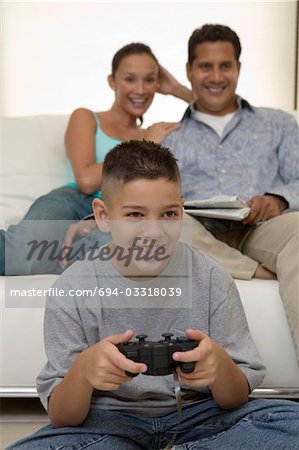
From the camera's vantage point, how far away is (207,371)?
90 cm

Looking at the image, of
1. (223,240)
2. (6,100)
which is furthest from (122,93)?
(6,100)

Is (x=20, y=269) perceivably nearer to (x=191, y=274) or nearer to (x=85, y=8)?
(x=191, y=274)

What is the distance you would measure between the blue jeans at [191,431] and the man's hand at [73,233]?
0.56 m

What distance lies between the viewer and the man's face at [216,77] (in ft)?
5.92

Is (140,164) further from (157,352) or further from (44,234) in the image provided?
(44,234)

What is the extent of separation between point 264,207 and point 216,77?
14.8 inches

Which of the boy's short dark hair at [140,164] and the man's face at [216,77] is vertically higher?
the man's face at [216,77]

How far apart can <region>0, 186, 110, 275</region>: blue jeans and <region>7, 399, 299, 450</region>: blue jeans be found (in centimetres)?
44

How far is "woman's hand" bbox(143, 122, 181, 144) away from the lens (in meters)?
1.76

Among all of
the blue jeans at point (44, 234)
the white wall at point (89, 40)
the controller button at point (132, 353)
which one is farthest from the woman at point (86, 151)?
the controller button at point (132, 353)

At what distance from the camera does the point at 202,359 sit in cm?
89

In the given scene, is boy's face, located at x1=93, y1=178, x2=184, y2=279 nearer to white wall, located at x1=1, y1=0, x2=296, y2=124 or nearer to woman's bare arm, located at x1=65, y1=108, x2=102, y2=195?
woman's bare arm, located at x1=65, y1=108, x2=102, y2=195

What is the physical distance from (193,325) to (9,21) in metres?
1.65

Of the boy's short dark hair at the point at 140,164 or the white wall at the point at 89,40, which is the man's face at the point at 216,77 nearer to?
the white wall at the point at 89,40
